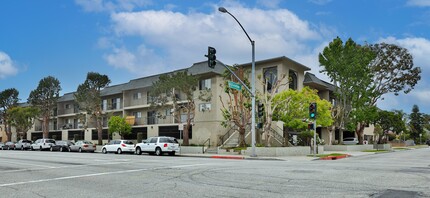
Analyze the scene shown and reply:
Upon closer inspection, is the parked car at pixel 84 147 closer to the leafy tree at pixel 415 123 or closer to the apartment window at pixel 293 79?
the apartment window at pixel 293 79

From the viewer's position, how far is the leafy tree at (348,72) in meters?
45.4

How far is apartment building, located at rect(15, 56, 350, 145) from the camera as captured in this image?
42219 millimetres

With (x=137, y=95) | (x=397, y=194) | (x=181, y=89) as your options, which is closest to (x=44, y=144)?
(x=137, y=95)

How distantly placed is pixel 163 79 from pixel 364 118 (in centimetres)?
2454

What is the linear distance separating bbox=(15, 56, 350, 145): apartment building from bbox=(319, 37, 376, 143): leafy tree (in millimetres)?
3168

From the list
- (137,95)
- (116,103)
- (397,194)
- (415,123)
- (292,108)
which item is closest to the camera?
(397,194)

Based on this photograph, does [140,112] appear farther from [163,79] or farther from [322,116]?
[322,116]

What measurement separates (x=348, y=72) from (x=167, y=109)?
2213 cm

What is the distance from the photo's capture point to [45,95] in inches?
2462

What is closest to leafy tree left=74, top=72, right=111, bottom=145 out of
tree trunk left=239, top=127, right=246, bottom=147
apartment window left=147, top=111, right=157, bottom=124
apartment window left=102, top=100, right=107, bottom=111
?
apartment window left=147, top=111, right=157, bottom=124

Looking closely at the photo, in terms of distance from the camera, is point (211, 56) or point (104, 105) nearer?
point (211, 56)

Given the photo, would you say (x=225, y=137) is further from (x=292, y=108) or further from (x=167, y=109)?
(x=292, y=108)

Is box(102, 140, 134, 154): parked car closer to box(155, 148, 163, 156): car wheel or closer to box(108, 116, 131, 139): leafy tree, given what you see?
box(155, 148, 163, 156): car wheel

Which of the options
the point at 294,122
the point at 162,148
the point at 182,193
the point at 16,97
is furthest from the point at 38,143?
the point at 182,193
